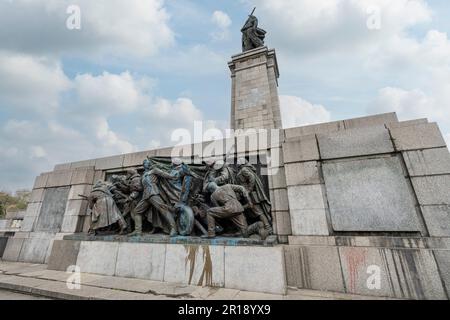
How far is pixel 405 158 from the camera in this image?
14.5ft

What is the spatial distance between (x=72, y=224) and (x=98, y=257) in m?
2.95

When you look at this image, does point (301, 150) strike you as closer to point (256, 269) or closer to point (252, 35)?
point (256, 269)

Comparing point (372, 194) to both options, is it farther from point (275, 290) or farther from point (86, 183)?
point (86, 183)

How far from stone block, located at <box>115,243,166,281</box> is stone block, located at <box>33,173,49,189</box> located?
6282 millimetres

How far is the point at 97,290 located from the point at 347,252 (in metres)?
5.23

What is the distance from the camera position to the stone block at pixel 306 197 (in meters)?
4.74

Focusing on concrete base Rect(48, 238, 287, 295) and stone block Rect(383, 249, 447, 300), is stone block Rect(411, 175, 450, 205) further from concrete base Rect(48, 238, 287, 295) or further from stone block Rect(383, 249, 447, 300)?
concrete base Rect(48, 238, 287, 295)

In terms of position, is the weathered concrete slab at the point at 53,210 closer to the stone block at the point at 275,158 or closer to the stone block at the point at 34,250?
the stone block at the point at 34,250

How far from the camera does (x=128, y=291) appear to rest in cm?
398

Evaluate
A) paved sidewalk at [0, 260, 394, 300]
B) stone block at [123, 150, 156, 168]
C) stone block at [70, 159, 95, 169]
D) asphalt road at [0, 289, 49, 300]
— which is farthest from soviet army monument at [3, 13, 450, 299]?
stone block at [70, 159, 95, 169]

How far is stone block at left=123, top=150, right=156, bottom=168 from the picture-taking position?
7.44 m

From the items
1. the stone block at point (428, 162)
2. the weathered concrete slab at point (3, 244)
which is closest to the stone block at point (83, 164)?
the weathered concrete slab at point (3, 244)
